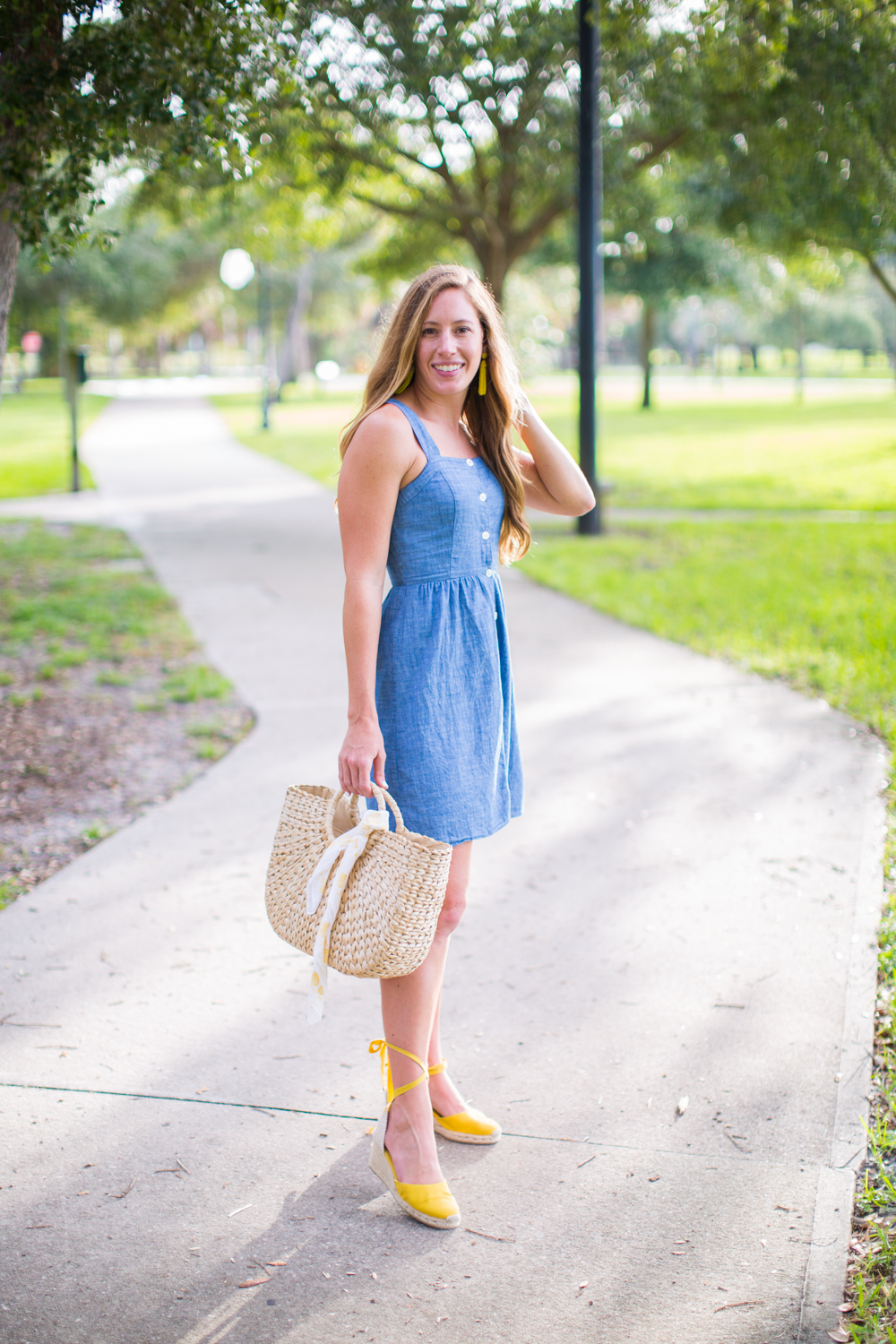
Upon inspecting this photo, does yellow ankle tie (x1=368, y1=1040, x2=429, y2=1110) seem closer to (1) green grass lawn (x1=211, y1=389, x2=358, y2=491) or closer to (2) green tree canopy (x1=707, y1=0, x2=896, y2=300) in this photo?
(2) green tree canopy (x1=707, y1=0, x2=896, y2=300)

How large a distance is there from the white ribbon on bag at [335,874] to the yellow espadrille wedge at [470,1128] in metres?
0.56

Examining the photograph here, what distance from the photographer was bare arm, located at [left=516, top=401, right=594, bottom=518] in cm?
276

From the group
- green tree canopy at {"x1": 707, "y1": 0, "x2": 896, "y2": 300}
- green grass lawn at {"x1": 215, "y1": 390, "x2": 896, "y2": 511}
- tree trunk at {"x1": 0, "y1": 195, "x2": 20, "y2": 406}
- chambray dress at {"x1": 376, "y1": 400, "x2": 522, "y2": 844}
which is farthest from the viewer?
green grass lawn at {"x1": 215, "y1": 390, "x2": 896, "y2": 511}

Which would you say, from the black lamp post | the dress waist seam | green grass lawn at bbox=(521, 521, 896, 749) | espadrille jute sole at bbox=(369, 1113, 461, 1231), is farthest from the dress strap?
the black lamp post

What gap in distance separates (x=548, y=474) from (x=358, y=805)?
3.16 feet

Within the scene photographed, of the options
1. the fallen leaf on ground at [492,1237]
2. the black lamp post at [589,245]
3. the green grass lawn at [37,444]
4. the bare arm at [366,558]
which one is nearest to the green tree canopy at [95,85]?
the bare arm at [366,558]

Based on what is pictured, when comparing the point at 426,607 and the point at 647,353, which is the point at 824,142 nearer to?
the point at 426,607

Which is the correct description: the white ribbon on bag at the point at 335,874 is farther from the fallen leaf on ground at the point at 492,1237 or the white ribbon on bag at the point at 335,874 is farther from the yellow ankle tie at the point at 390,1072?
the fallen leaf on ground at the point at 492,1237

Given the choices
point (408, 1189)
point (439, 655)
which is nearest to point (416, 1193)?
point (408, 1189)

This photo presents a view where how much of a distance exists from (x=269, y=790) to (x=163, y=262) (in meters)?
40.8

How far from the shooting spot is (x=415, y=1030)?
256 cm

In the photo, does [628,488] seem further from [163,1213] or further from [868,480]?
[163,1213]

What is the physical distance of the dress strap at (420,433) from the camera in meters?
2.43

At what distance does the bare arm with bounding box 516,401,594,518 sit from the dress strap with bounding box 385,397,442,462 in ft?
1.14
